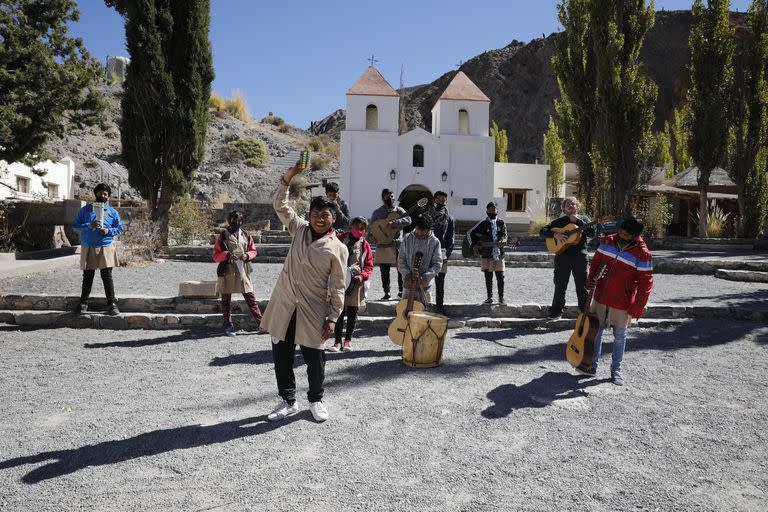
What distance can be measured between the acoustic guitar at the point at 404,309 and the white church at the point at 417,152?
2016 centimetres

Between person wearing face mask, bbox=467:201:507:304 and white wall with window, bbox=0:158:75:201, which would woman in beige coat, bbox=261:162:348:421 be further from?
white wall with window, bbox=0:158:75:201

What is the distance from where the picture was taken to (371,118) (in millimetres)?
26969

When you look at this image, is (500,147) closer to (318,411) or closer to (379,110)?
(379,110)

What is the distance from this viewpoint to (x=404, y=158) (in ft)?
87.8

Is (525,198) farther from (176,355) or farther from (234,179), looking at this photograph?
(176,355)

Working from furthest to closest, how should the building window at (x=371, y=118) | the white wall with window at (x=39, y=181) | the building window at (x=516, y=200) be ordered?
the building window at (x=516, y=200)
the building window at (x=371, y=118)
the white wall with window at (x=39, y=181)

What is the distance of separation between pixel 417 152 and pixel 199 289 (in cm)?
2077

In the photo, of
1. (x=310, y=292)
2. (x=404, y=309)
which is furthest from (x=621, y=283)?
(x=310, y=292)

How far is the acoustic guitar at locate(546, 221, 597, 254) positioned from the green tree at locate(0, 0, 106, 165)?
11490 mm

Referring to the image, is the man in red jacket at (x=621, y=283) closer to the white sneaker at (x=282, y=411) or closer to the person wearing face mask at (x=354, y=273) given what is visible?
the person wearing face mask at (x=354, y=273)

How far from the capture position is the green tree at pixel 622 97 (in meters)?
18.7

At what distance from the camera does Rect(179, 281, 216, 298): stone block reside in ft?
25.1

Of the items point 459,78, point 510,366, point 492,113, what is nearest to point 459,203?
point 459,78

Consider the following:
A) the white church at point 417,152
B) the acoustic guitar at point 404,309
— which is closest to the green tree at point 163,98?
the white church at point 417,152
